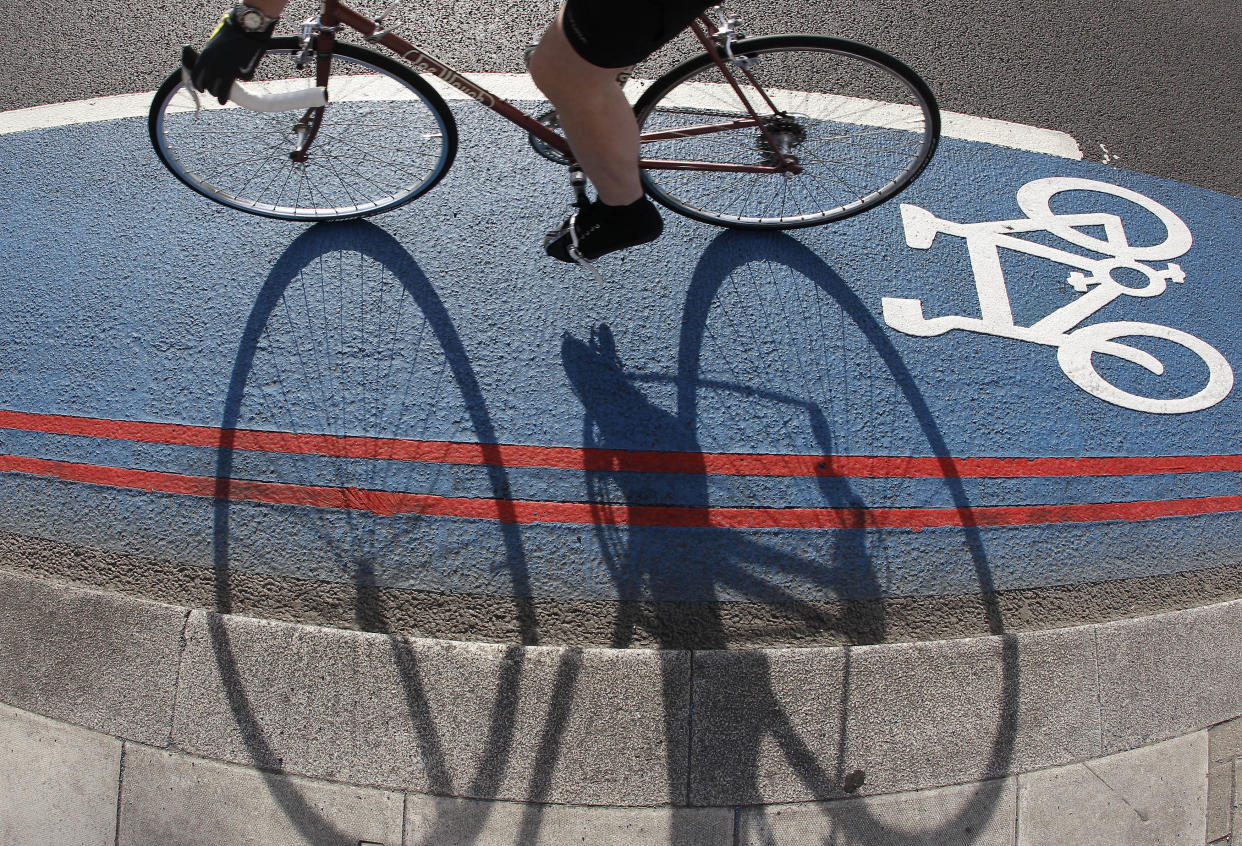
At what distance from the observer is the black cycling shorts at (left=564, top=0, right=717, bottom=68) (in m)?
2.19

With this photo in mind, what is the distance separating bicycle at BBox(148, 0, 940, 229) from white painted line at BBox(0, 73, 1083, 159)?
1.07 feet

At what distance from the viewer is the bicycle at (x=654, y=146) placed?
3.25 metres

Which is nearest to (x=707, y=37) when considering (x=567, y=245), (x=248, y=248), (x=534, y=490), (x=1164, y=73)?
(x=567, y=245)

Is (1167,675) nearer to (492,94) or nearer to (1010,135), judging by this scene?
(1010,135)

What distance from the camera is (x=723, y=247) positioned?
3.65 metres

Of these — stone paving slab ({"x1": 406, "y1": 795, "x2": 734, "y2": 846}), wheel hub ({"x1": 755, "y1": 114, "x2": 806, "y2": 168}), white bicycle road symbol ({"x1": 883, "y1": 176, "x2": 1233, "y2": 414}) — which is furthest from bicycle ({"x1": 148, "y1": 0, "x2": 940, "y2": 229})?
stone paving slab ({"x1": 406, "y1": 795, "x2": 734, "y2": 846})

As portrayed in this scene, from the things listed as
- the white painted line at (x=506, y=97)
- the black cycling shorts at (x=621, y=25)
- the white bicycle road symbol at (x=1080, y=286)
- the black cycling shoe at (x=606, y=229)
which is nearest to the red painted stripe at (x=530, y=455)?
the white bicycle road symbol at (x=1080, y=286)

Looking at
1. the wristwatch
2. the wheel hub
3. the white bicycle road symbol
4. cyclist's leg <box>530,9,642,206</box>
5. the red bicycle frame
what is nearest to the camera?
the wristwatch

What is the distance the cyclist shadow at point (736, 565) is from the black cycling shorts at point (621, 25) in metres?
1.34

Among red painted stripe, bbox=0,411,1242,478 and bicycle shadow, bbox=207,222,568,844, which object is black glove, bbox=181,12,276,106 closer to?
bicycle shadow, bbox=207,222,568,844

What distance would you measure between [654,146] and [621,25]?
152cm

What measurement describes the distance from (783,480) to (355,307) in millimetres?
2126

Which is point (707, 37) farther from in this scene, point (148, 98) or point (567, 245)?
point (148, 98)

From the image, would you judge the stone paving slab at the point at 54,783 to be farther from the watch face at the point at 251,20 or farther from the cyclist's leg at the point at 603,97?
the cyclist's leg at the point at 603,97
